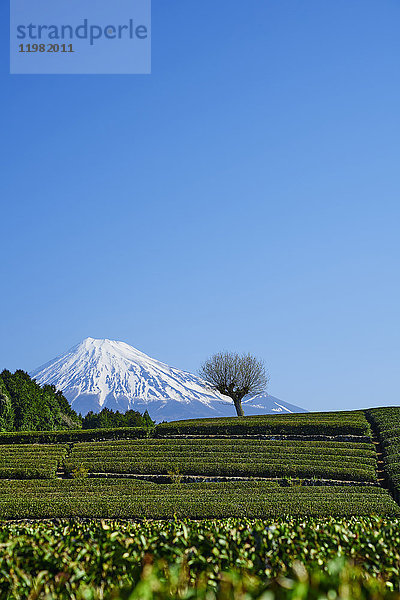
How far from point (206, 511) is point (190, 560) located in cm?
1121

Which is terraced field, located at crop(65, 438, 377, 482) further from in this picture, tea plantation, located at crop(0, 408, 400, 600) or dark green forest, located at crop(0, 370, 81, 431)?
dark green forest, located at crop(0, 370, 81, 431)

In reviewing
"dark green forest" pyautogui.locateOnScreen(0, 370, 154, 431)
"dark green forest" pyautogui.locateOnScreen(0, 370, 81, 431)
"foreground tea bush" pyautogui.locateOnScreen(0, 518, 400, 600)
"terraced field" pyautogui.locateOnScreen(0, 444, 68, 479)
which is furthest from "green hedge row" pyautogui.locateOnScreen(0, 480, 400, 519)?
"dark green forest" pyautogui.locateOnScreen(0, 370, 154, 431)

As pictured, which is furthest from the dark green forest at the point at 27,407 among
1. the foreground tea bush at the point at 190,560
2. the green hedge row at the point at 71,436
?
the foreground tea bush at the point at 190,560

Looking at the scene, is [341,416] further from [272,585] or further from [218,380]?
[272,585]

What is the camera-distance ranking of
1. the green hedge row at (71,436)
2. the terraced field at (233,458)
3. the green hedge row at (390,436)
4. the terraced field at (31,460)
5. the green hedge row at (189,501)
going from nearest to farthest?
the green hedge row at (189,501)
the green hedge row at (390,436)
the terraced field at (233,458)
the terraced field at (31,460)
the green hedge row at (71,436)

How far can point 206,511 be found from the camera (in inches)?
631

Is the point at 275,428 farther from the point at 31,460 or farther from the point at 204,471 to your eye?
the point at 31,460

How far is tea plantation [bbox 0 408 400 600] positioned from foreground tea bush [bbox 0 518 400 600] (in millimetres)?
24

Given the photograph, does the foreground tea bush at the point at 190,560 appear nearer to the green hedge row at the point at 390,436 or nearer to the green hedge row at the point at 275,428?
the green hedge row at the point at 390,436

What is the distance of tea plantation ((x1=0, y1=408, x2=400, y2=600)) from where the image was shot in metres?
4.71

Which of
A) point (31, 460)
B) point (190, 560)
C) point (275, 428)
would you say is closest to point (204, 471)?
point (275, 428)

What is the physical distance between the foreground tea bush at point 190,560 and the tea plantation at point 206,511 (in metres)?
0.02

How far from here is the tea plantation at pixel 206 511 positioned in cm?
471

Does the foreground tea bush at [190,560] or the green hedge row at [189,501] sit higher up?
the foreground tea bush at [190,560]
